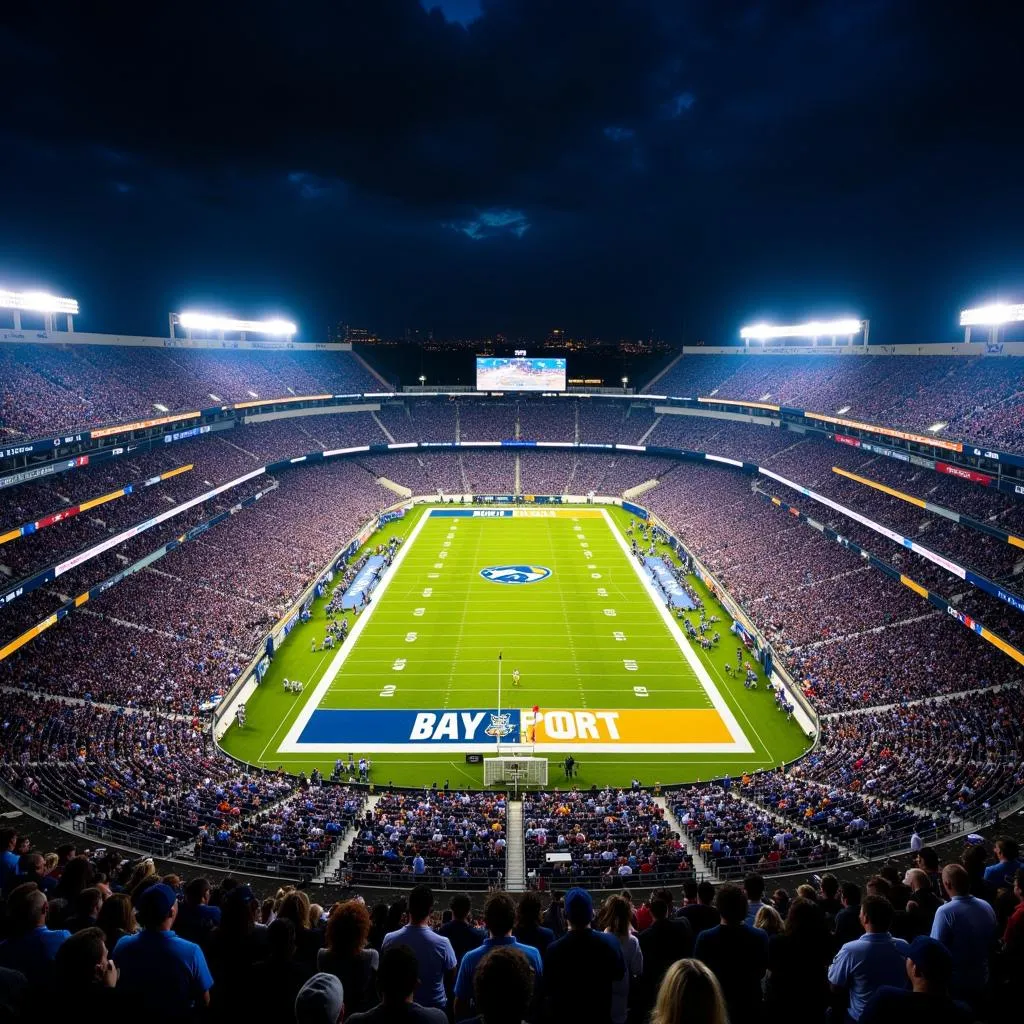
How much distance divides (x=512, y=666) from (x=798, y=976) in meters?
28.9

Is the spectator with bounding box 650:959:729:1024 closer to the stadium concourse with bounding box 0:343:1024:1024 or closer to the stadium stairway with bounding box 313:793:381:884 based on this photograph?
the stadium concourse with bounding box 0:343:1024:1024

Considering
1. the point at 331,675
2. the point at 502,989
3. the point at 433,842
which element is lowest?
the point at 331,675

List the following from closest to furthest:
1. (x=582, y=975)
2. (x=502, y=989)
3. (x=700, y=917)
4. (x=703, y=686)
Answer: (x=502, y=989) < (x=582, y=975) < (x=700, y=917) < (x=703, y=686)

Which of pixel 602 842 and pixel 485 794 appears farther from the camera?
pixel 485 794

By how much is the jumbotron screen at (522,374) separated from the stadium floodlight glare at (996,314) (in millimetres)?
43475

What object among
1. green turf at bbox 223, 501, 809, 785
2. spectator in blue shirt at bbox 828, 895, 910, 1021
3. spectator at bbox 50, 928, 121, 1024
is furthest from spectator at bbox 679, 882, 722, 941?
green turf at bbox 223, 501, 809, 785

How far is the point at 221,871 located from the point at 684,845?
10.9 meters

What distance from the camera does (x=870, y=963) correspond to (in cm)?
518

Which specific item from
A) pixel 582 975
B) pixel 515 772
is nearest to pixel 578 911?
pixel 582 975

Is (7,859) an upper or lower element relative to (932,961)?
lower

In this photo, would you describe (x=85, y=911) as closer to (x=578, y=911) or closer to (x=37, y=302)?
(x=578, y=911)

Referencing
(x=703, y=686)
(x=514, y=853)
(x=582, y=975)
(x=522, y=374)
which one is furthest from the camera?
(x=522, y=374)

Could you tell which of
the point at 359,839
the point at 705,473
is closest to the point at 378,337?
the point at 705,473

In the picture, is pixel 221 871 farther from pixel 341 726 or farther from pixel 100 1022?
pixel 100 1022
